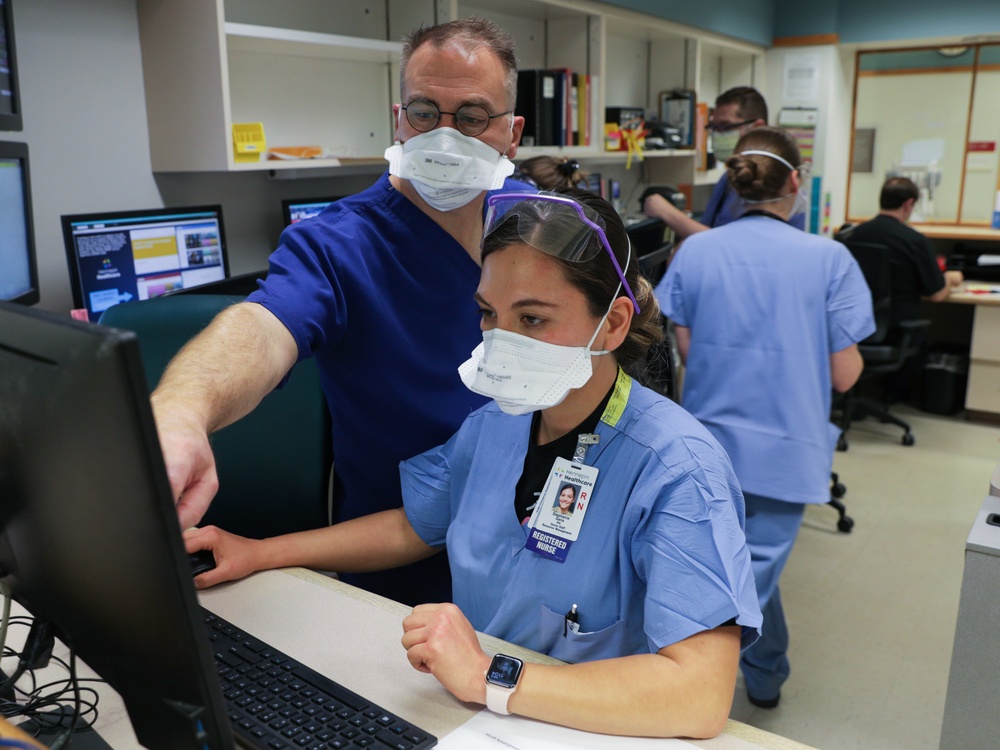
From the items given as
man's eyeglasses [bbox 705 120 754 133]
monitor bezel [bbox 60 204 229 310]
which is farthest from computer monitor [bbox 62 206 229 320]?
man's eyeglasses [bbox 705 120 754 133]

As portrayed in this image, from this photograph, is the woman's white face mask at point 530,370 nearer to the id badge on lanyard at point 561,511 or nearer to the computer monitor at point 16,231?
the id badge on lanyard at point 561,511

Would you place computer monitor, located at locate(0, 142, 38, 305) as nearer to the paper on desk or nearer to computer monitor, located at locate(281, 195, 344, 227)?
computer monitor, located at locate(281, 195, 344, 227)

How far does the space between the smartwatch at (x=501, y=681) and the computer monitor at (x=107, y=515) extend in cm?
36

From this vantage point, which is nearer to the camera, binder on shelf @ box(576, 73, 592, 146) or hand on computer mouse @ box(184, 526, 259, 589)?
hand on computer mouse @ box(184, 526, 259, 589)

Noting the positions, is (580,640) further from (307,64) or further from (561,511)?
(307,64)

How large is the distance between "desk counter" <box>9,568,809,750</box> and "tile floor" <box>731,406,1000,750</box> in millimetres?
1552

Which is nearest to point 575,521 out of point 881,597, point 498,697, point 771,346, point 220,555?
point 498,697

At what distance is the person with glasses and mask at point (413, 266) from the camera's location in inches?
54.1

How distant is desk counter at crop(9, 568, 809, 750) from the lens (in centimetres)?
94

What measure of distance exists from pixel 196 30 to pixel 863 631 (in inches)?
108

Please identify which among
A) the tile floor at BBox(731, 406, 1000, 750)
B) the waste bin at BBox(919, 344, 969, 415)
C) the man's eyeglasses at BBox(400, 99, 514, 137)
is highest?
the man's eyeglasses at BBox(400, 99, 514, 137)

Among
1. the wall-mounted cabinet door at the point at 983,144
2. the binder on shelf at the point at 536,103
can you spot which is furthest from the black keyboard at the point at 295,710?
the wall-mounted cabinet door at the point at 983,144

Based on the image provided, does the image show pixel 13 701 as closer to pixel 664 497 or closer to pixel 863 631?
pixel 664 497

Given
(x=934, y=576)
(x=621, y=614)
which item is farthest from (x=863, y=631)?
(x=621, y=614)
